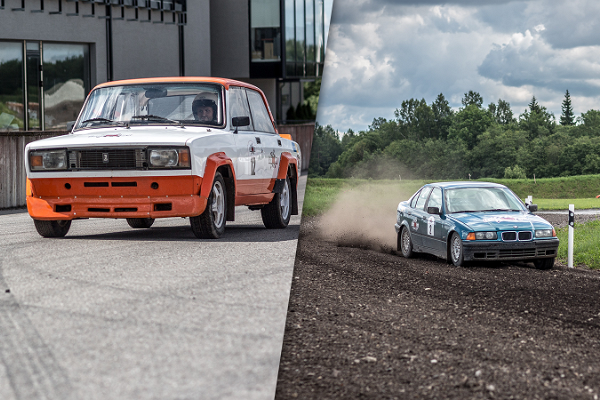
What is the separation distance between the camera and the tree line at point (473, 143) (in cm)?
205

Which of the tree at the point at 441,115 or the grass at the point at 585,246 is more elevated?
the tree at the point at 441,115

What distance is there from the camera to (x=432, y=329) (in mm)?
1971

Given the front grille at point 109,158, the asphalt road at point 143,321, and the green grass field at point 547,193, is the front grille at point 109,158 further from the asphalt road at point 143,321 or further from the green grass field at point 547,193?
the green grass field at point 547,193

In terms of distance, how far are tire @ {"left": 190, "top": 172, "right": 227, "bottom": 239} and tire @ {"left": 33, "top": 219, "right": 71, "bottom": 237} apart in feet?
4.43

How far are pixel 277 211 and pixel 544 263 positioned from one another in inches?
227

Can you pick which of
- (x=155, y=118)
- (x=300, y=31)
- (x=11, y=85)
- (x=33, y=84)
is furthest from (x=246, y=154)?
(x=33, y=84)

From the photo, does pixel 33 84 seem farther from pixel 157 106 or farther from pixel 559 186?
pixel 559 186

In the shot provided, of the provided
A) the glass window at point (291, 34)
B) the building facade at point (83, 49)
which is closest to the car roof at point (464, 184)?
the glass window at point (291, 34)

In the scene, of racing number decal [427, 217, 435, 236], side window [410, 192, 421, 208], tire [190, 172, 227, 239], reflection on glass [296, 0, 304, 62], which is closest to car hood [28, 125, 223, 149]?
tire [190, 172, 227, 239]

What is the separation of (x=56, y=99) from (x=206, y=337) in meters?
21.2

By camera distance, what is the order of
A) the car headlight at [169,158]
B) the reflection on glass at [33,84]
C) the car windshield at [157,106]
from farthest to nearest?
the reflection on glass at [33,84]
the car windshield at [157,106]
the car headlight at [169,158]

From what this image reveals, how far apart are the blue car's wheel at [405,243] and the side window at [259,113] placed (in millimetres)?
6061

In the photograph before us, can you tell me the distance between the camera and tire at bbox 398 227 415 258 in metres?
2.12

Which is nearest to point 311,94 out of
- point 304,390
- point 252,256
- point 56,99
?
point 304,390
